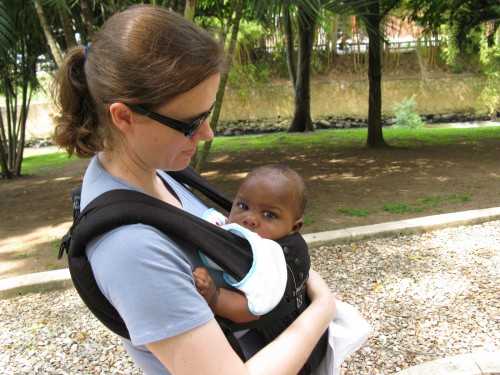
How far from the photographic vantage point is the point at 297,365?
1078mm

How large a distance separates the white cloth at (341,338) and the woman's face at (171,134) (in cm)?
71

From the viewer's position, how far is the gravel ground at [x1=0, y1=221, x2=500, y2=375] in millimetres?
2682

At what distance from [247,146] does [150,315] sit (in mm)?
10297

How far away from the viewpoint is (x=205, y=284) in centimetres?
102

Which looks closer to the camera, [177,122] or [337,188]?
[177,122]

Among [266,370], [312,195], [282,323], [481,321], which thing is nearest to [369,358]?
[481,321]

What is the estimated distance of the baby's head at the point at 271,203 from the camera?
156cm

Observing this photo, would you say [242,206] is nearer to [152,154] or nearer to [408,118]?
[152,154]

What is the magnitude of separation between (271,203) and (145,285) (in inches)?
30.9

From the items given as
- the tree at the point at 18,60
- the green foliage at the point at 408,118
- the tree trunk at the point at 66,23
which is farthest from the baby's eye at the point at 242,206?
the green foliage at the point at 408,118

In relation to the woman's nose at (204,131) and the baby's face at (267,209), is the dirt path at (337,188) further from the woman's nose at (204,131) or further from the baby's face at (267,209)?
the woman's nose at (204,131)

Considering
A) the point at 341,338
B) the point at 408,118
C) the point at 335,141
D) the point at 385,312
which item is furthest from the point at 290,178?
the point at 408,118

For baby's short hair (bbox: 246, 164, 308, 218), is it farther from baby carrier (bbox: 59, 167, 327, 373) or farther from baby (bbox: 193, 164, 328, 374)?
baby carrier (bbox: 59, 167, 327, 373)

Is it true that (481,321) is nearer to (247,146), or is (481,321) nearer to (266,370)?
(266,370)
